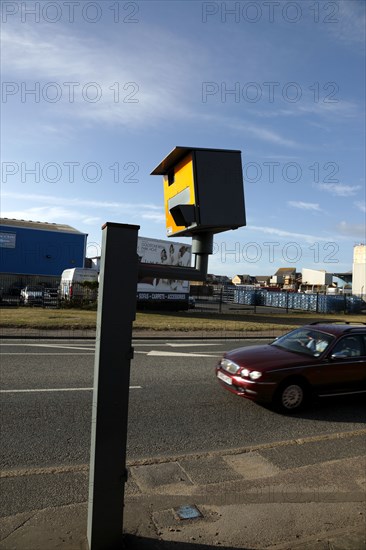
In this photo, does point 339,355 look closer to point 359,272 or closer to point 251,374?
point 251,374

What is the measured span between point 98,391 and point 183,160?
147cm

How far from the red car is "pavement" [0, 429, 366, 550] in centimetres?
181

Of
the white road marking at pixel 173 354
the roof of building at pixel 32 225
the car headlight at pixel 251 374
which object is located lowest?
the white road marking at pixel 173 354

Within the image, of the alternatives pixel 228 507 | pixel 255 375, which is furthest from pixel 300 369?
pixel 228 507

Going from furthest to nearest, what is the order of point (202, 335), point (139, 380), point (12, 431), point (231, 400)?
point (202, 335) → point (139, 380) → point (231, 400) → point (12, 431)

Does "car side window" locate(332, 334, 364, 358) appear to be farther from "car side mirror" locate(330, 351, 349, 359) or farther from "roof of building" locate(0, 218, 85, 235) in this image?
"roof of building" locate(0, 218, 85, 235)

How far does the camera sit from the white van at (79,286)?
93.9 ft

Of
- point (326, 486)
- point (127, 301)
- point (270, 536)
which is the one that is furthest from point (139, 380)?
point (127, 301)

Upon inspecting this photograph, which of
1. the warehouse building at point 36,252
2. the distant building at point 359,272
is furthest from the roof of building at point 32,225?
the distant building at point 359,272

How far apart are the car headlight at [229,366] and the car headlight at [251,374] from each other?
6.3 inches

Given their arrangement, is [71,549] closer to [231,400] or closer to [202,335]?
[231,400]

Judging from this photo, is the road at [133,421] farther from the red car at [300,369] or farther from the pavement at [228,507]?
the red car at [300,369]

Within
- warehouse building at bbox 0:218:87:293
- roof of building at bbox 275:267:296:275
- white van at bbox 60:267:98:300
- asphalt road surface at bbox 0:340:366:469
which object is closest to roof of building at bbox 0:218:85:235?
warehouse building at bbox 0:218:87:293

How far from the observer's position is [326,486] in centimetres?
413
